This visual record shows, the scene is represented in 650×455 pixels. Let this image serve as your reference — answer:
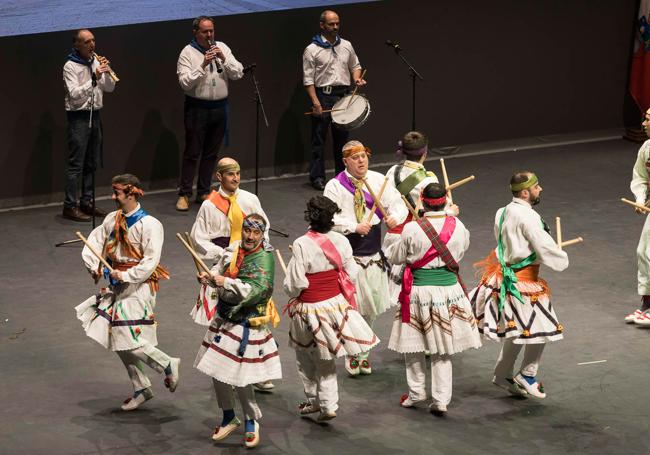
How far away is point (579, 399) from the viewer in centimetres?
747

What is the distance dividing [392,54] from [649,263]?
4820mm

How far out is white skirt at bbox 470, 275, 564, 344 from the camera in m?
7.27

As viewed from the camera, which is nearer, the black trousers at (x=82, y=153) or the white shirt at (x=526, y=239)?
the white shirt at (x=526, y=239)

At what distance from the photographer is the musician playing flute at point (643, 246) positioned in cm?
862

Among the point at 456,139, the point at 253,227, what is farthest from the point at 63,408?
the point at 456,139

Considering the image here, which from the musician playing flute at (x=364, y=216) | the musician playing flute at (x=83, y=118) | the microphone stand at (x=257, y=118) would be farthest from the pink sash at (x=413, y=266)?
the musician playing flute at (x=83, y=118)

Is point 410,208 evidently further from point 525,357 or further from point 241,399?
point 241,399

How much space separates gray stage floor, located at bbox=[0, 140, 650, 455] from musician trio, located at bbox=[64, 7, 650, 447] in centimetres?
15

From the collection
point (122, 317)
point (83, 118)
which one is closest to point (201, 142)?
point (83, 118)

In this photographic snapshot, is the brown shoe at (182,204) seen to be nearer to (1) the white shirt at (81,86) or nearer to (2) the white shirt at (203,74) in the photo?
(2) the white shirt at (203,74)

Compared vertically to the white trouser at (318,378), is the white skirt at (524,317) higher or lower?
higher

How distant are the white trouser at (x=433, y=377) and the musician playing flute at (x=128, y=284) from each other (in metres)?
1.33

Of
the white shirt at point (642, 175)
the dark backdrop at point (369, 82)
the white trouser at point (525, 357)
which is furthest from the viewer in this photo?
the dark backdrop at point (369, 82)

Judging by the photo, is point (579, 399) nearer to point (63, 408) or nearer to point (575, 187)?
point (63, 408)
